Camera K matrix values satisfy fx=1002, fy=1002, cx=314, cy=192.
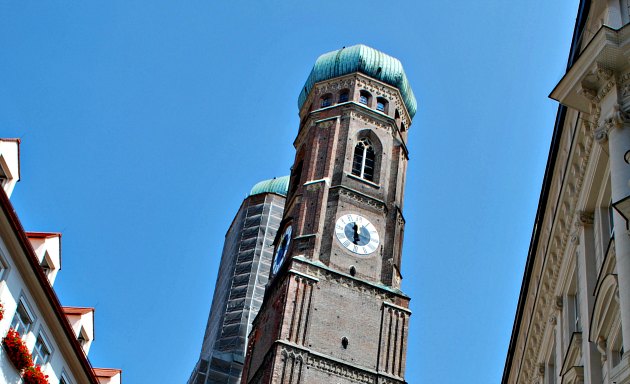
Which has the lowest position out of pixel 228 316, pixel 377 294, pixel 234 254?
pixel 377 294

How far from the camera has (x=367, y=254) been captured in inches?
2110

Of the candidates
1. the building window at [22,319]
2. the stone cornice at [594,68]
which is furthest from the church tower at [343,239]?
the stone cornice at [594,68]

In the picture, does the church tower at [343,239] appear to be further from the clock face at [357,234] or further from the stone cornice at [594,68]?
the stone cornice at [594,68]

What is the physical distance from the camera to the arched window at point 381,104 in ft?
200

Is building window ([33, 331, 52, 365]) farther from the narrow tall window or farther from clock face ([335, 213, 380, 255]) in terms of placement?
the narrow tall window

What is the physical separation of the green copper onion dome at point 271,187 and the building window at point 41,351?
51.7 m

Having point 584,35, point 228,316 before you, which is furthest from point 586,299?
point 228,316

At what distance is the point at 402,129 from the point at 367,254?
37.3 feet

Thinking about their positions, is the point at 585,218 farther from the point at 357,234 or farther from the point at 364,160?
the point at 364,160

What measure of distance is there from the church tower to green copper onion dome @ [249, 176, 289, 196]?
44.3ft

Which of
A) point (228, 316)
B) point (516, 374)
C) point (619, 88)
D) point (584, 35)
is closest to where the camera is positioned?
point (619, 88)

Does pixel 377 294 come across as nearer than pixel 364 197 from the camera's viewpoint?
Yes

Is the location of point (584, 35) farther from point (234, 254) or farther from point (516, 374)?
point (234, 254)

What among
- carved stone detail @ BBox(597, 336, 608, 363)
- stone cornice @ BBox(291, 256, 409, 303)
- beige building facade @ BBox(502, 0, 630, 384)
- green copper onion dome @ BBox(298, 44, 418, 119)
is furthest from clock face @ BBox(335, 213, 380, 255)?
carved stone detail @ BBox(597, 336, 608, 363)
